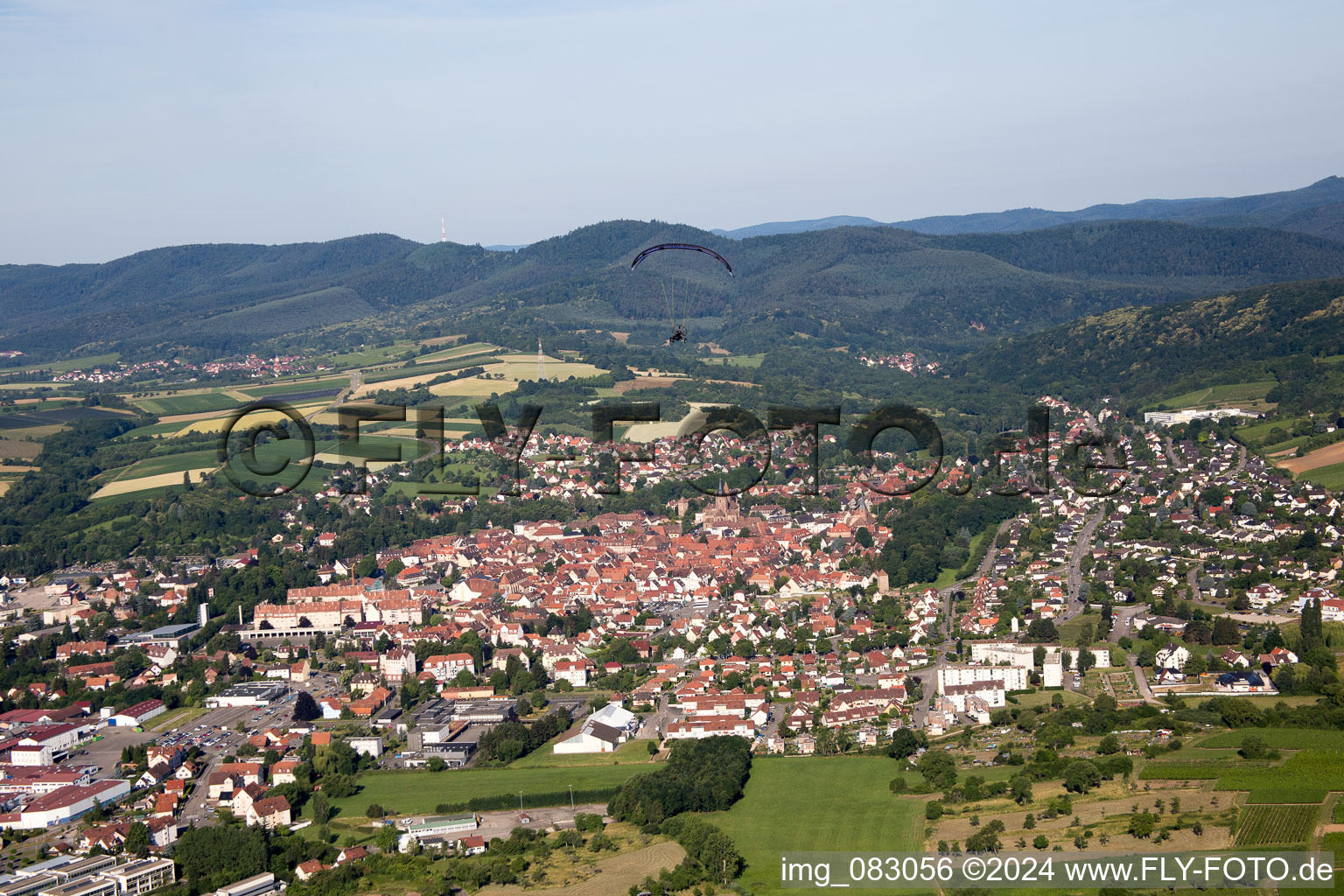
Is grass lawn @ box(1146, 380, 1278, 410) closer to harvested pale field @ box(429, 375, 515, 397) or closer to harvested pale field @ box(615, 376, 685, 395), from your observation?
harvested pale field @ box(615, 376, 685, 395)

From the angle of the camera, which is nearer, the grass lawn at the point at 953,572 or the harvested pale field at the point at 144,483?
the grass lawn at the point at 953,572

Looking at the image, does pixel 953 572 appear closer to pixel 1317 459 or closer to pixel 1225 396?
pixel 1317 459

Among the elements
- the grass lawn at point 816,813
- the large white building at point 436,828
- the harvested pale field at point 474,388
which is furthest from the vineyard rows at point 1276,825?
the harvested pale field at point 474,388

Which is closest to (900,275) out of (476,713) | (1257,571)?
(1257,571)

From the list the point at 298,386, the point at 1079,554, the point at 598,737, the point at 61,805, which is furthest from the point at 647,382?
the point at 61,805

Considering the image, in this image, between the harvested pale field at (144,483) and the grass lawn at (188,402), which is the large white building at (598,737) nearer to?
the harvested pale field at (144,483)

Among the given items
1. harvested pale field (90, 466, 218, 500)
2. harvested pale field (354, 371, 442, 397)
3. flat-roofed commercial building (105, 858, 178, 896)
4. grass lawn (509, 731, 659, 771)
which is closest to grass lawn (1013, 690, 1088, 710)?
grass lawn (509, 731, 659, 771)
